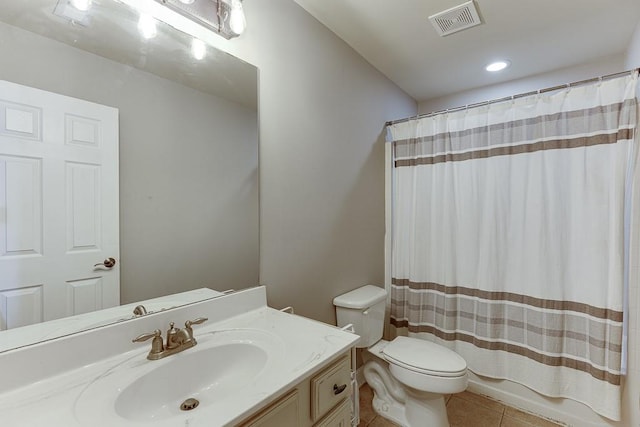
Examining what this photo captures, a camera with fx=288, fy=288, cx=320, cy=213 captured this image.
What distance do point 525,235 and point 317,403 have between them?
5.43 ft

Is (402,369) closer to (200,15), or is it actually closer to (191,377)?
(191,377)

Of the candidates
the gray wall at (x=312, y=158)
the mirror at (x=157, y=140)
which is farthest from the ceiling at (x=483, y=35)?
the mirror at (x=157, y=140)

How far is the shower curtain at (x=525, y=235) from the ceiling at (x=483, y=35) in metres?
0.42

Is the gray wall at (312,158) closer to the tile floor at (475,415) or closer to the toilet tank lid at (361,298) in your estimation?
the toilet tank lid at (361,298)

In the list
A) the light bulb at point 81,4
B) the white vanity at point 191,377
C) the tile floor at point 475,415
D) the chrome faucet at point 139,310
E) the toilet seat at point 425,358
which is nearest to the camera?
the white vanity at point 191,377

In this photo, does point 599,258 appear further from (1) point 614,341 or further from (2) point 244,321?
(2) point 244,321

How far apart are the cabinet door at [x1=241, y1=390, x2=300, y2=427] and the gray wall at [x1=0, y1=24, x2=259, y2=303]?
60 centimetres

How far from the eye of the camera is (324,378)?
91cm

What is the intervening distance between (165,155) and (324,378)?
972 mm

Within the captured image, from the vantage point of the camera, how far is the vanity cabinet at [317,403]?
75cm

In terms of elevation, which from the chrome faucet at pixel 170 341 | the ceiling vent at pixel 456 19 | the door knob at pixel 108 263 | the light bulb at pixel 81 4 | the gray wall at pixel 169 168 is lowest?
the chrome faucet at pixel 170 341

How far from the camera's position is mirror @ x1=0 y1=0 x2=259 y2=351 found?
82 centimetres

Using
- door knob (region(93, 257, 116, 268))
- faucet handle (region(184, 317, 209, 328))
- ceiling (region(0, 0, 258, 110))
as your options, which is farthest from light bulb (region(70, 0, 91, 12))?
faucet handle (region(184, 317, 209, 328))

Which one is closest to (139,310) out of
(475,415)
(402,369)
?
(402,369)
